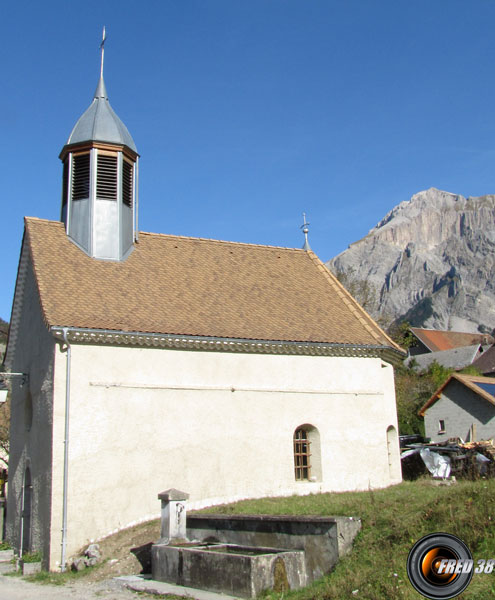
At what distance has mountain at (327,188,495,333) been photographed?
13775cm

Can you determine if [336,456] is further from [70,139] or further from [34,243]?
[70,139]

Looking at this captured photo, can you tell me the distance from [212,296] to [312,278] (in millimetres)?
4953

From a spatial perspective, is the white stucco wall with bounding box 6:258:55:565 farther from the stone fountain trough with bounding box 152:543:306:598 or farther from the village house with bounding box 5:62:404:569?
the stone fountain trough with bounding box 152:543:306:598

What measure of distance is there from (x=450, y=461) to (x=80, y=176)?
17.2 meters

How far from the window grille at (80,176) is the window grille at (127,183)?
1.23 meters

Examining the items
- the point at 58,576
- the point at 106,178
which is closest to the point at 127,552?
the point at 58,576

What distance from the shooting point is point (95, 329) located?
17.2 meters

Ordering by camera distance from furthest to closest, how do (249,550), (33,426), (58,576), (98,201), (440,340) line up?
(440,340) → (98,201) → (33,426) → (58,576) → (249,550)

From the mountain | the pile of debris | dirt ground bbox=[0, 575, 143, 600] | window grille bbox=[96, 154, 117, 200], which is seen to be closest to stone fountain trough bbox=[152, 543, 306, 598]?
dirt ground bbox=[0, 575, 143, 600]

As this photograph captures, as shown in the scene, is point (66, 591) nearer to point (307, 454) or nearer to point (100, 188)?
point (307, 454)

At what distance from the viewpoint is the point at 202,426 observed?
18531 mm

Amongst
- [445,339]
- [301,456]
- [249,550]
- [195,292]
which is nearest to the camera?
[249,550]

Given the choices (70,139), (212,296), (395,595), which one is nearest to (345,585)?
(395,595)

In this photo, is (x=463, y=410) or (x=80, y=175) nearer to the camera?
(x=80, y=175)
